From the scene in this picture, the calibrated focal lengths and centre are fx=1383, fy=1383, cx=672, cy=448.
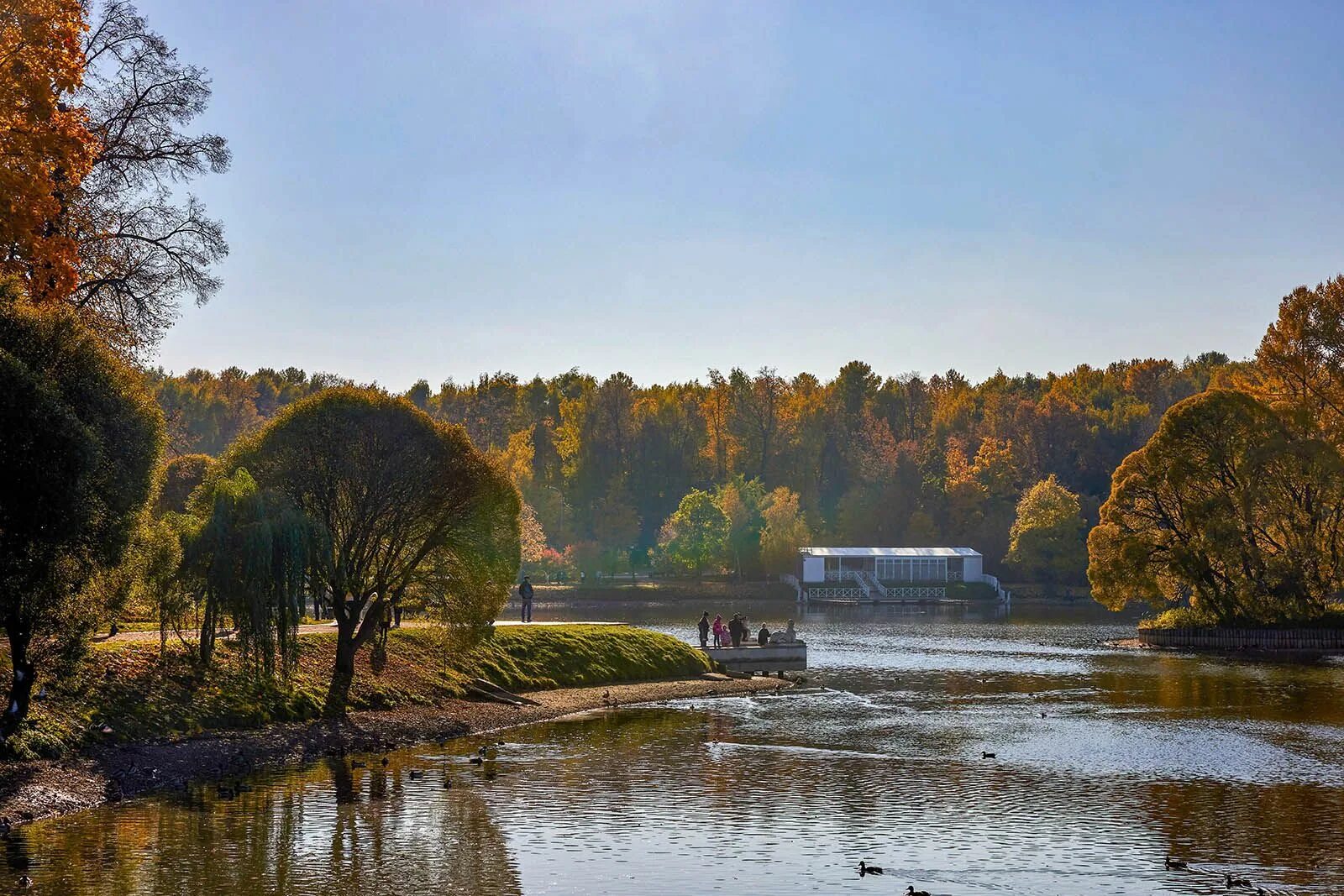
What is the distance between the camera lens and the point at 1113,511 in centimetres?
8844

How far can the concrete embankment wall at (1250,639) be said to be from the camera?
262 feet

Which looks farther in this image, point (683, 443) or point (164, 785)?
point (683, 443)

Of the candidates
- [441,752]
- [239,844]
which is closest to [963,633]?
[441,752]

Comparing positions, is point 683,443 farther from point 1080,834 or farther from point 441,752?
point 1080,834

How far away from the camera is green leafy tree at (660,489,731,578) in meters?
142

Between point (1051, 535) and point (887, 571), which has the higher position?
point (1051, 535)

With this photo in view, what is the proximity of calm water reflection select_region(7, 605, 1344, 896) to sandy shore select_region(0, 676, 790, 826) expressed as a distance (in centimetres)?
106

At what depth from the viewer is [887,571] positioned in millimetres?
146000

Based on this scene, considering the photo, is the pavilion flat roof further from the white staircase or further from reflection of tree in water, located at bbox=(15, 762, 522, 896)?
reflection of tree in water, located at bbox=(15, 762, 522, 896)

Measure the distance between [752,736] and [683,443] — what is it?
4898 inches

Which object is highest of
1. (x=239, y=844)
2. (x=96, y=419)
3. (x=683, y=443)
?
(x=683, y=443)

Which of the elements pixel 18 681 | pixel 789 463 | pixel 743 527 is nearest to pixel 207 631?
pixel 18 681

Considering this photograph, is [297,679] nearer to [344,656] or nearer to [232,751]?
[344,656]

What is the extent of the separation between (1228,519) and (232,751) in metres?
64.5
